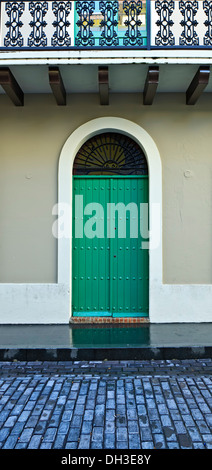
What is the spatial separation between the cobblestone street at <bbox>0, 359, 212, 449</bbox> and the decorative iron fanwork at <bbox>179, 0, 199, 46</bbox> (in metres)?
5.46

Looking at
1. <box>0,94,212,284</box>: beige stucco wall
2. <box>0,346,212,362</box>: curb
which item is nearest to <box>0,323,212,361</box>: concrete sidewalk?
<box>0,346,212,362</box>: curb

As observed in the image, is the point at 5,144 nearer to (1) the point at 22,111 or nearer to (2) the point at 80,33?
(1) the point at 22,111

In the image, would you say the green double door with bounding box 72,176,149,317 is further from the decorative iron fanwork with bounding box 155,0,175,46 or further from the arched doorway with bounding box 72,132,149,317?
the decorative iron fanwork with bounding box 155,0,175,46

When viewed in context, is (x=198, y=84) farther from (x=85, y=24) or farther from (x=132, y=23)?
(x=85, y=24)

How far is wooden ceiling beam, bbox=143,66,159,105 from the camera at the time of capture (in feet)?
18.6

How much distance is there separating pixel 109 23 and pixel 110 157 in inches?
94.5

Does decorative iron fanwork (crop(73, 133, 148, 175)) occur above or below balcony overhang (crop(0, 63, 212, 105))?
below

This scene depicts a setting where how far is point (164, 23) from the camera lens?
19.4 ft

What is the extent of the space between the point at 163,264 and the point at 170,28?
14.4ft

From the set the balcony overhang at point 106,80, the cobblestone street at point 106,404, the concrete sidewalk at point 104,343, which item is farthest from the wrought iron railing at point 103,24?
the cobblestone street at point 106,404

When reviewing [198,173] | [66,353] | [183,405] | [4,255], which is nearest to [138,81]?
[198,173]

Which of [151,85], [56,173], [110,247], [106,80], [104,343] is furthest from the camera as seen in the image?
[110,247]

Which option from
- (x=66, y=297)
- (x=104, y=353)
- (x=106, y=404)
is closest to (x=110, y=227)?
(x=66, y=297)

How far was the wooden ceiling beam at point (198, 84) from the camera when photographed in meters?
5.68
